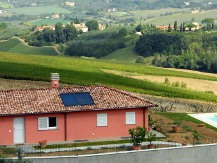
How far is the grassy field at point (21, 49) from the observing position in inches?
5138

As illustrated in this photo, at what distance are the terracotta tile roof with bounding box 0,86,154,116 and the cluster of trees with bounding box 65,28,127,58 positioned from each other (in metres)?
98.4

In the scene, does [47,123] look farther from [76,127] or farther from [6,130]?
[6,130]

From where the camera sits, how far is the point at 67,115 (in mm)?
27703

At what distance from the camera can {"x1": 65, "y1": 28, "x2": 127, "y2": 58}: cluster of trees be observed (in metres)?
128

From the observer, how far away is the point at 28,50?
13212cm

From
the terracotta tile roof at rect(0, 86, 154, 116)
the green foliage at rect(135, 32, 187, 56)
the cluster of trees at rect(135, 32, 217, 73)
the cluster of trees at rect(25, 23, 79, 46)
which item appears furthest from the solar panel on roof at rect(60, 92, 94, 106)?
the cluster of trees at rect(25, 23, 79, 46)

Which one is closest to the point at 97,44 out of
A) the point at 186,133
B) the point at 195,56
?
the point at 195,56

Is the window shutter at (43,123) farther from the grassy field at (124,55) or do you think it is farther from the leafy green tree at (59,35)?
the leafy green tree at (59,35)

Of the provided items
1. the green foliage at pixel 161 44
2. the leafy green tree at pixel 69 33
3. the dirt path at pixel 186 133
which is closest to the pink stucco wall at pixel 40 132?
the dirt path at pixel 186 133

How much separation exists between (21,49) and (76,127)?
10826cm

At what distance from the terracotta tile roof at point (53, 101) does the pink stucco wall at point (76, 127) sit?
1.03 ft

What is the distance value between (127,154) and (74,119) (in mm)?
4650

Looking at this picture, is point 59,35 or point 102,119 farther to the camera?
point 59,35

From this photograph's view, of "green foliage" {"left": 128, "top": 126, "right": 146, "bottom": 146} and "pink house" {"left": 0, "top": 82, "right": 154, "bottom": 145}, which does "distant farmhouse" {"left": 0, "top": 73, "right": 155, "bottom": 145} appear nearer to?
"pink house" {"left": 0, "top": 82, "right": 154, "bottom": 145}
